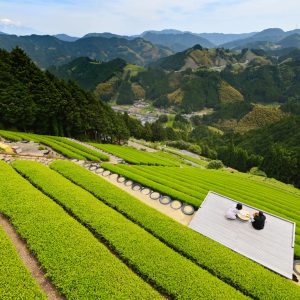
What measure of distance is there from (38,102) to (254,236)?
1978 inches

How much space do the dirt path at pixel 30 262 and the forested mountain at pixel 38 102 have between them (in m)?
39.2

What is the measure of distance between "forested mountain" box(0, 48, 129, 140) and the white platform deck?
44874 millimetres

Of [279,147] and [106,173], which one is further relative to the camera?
[279,147]

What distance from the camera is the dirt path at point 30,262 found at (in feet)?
38.8

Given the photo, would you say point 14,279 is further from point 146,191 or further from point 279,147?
point 279,147

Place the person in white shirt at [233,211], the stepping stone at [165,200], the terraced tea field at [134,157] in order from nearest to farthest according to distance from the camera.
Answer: the person in white shirt at [233,211], the stepping stone at [165,200], the terraced tea field at [134,157]

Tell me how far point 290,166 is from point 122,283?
85.4m

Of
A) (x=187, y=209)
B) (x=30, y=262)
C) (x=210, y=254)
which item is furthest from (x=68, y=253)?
(x=187, y=209)

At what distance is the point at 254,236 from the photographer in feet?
55.4

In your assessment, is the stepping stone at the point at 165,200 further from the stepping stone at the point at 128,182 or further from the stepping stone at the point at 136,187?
the stepping stone at the point at 128,182

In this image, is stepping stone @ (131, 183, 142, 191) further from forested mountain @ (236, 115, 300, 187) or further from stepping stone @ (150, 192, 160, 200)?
forested mountain @ (236, 115, 300, 187)

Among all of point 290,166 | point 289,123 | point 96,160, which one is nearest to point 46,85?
point 96,160

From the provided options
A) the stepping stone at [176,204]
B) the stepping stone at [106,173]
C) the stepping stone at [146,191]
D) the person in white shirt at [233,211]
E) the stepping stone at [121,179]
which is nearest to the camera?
the person in white shirt at [233,211]

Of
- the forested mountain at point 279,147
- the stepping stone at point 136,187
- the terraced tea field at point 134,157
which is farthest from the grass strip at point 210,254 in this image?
the forested mountain at point 279,147
